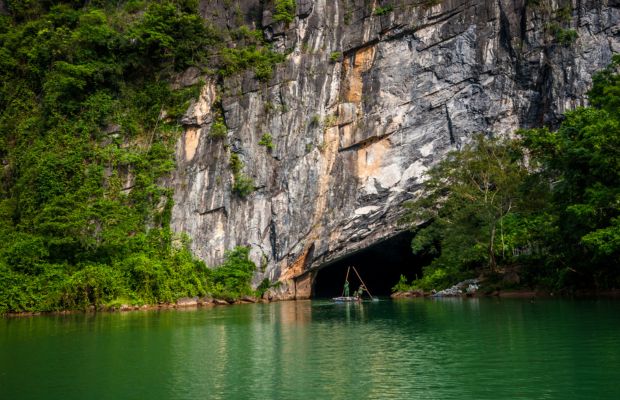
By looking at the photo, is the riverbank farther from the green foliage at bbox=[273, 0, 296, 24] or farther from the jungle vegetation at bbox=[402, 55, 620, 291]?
the green foliage at bbox=[273, 0, 296, 24]

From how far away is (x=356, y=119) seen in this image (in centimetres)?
3375

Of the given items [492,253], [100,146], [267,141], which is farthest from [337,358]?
[100,146]

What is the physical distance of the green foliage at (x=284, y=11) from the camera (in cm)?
3484

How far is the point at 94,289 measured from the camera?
2702cm

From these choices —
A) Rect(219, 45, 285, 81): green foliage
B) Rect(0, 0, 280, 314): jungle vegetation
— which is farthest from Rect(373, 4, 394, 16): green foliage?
Rect(0, 0, 280, 314): jungle vegetation

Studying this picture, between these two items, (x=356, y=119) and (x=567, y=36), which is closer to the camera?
(x=567, y=36)

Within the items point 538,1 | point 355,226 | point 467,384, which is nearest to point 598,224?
point 467,384

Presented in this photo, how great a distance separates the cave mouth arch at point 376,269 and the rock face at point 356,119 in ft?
20.5

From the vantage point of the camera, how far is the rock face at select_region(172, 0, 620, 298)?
32562mm

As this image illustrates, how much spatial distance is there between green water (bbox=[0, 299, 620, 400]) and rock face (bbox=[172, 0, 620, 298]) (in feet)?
46.2

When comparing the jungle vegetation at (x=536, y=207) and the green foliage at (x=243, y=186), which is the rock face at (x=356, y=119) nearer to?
the green foliage at (x=243, y=186)

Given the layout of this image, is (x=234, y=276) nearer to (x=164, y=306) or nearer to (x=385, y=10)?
(x=164, y=306)

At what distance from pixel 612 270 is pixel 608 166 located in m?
4.53

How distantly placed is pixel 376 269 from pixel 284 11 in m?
19.5
